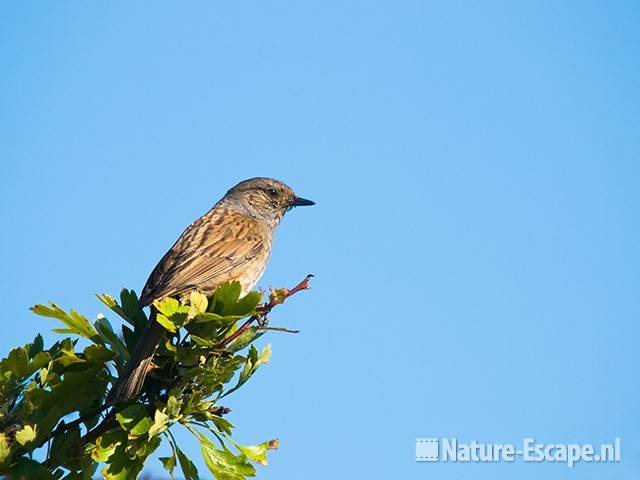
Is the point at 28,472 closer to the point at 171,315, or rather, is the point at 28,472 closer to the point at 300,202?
the point at 171,315

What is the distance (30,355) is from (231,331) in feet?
3.42

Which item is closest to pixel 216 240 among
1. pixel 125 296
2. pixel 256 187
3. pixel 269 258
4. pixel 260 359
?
pixel 269 258

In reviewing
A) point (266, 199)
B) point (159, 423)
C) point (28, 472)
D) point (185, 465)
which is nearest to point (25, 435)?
point (28, 472)

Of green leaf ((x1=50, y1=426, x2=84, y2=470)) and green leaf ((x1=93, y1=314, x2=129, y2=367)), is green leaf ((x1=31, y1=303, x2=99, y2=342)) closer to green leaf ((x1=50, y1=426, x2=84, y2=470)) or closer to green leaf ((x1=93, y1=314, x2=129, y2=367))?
green leaf ((x1=93, y1=314, x2=129, y2=367))

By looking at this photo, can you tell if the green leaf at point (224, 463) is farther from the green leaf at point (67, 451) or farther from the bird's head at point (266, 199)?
the bird's head at point (266, 199)

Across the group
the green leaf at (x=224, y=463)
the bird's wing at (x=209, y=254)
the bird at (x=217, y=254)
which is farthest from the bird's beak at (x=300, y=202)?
the green leaf at (x=224, y=463)

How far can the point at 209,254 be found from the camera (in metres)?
7.16

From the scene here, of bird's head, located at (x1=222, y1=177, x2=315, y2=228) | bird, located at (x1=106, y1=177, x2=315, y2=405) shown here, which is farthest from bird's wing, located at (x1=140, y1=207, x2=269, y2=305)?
bird's head, located at (x1=222, y1=177, x2=315, y2=228)

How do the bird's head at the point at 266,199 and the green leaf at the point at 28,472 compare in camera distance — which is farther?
the bird's head at the point at 266,199

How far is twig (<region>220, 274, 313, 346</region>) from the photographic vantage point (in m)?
4.52

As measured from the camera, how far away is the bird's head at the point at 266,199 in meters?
8.85

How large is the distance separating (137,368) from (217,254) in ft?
9.33

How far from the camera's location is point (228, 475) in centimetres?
436

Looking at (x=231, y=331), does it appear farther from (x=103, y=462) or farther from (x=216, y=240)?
(x=216, y=240)
